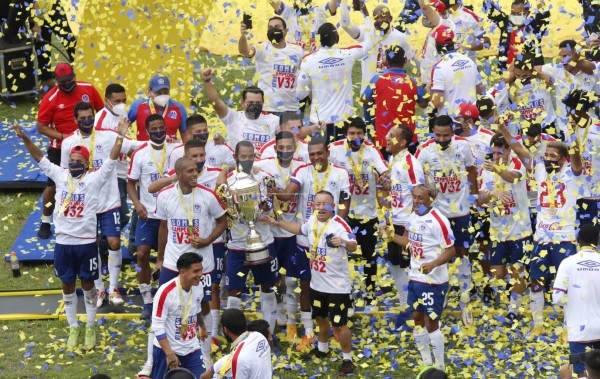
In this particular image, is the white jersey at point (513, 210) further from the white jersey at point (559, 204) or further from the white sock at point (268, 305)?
the white sock at point (268, 305)

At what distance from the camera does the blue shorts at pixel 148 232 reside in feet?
41.9

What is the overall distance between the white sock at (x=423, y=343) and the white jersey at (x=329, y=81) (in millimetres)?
3579

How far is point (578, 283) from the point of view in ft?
34.8

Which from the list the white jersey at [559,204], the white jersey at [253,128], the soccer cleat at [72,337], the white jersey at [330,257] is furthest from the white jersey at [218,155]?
the white jersey at [559,204]

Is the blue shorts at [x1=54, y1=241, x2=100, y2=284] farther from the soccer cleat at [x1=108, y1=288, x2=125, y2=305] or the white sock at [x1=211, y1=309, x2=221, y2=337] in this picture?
the white sock at [x1=211, y1=309, x2=221, y2=337]

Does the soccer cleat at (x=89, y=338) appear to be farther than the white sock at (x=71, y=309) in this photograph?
No

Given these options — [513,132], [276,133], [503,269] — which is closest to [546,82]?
[513,132]

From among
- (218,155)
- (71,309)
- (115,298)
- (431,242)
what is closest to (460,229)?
(431,242)

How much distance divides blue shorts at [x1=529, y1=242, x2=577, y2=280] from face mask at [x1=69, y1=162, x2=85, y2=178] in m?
4.80

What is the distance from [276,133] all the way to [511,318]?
127 inches

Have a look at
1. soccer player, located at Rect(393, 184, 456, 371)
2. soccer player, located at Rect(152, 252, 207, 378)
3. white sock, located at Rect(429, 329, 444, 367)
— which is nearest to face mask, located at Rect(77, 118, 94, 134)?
soccer player, located at Rect(152, 252, 207, 378)

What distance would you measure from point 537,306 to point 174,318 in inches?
161

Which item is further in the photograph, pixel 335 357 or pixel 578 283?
pixel 335 357

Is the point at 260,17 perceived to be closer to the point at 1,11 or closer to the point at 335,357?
the point at 1,11
